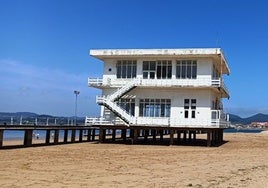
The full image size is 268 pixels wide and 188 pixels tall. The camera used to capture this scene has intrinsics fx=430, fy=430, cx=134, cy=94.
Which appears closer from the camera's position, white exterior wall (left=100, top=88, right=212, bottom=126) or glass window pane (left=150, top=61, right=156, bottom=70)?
white exterior wall (left=100, top=88, right=212, bottom=126)

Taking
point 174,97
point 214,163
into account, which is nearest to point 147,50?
point 174,97

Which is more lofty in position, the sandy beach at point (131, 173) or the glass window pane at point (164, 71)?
the glass window pane at point (164, 71)

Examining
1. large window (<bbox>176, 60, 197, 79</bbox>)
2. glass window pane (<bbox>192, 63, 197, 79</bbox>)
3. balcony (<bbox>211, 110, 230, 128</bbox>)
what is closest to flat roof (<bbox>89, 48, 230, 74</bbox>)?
large window (<bbox>176, 60, 197, 79</bbox>)

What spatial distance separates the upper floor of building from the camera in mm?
35969

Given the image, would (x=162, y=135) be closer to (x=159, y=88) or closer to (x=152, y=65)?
(x=159, y=88)

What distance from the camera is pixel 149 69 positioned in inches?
1491

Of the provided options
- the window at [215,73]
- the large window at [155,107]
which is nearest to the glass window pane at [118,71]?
the large window at [155,107]

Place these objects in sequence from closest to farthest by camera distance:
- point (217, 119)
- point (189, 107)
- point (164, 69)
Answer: point (217, 119), point (189, 107), point (164, 69)

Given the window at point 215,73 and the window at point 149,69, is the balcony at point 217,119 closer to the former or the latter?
the window at point 215,73

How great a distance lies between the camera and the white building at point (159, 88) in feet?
117

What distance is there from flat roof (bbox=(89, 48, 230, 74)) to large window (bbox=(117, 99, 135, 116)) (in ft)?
13.0

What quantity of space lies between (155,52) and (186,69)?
305 cm

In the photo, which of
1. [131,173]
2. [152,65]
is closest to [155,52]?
[152,65]

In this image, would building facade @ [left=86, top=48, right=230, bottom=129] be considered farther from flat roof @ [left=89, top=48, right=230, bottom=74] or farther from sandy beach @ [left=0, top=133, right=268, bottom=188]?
sandy beach @ [left=0, top=133, right=268, bottom=188]
